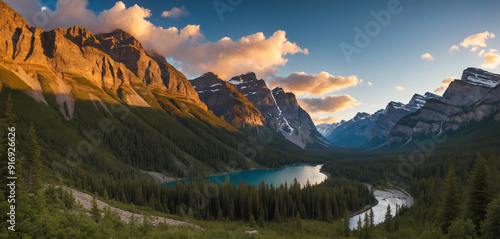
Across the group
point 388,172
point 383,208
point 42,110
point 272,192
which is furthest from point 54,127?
point 388,172

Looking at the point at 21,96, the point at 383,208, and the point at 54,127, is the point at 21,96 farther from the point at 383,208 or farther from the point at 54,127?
the point at 383,208

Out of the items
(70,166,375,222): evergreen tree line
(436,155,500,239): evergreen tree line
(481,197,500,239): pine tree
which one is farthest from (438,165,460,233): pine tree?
(70,166,375,222): evergreen tree line

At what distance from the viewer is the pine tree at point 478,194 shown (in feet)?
143

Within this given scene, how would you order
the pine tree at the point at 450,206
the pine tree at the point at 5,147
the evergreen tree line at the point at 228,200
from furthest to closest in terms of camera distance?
the evergreen tree line at the point at 228,200 < the pine tree at the point at 450,206 < the pine tree at the point at 5,147

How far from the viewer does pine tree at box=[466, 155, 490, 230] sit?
1715 inches

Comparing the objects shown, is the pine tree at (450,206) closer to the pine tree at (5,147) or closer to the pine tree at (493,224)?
the pine tree at (493,224)

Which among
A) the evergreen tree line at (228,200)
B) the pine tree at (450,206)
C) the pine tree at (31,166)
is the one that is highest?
the pine tree at (31,166)

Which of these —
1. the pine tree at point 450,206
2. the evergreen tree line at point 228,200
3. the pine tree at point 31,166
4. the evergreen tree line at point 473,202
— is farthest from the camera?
the evergreen tree line at point 228,200

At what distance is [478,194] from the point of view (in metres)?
44.0

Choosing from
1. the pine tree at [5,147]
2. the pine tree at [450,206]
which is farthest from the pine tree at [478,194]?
the pine tree at [5,147]

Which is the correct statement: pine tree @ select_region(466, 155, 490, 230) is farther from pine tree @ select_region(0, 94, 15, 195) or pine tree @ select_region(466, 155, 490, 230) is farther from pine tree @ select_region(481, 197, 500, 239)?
pine tree @ select_region(0, 94, 15, 195)

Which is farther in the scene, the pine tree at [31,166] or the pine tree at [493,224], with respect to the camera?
the pine tree at [31,166]

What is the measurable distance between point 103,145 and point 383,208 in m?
195

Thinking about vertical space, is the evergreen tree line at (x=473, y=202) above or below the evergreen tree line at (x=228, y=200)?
above
